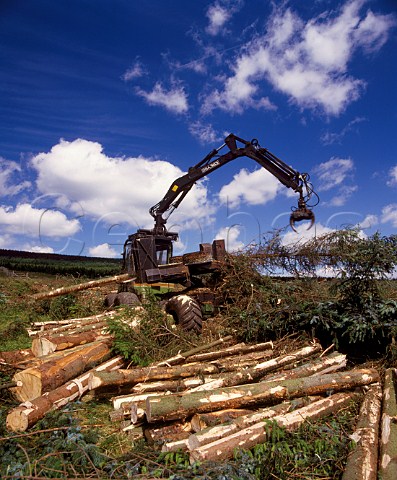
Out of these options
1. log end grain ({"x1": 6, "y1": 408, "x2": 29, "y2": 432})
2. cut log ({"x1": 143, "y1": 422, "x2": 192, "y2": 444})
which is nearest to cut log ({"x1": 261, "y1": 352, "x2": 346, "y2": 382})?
cut log ({"x1": 143, "y1": 422, "x2": 192, "y2": 444})

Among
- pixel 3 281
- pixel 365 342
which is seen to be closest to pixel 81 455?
pixel 365 342

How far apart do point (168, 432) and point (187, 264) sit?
550cm

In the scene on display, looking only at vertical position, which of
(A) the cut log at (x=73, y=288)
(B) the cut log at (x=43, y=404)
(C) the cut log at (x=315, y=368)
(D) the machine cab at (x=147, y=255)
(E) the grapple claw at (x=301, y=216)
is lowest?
(B) the cut log at (x=43, y=404)

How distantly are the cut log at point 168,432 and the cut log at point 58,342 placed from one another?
2859mm

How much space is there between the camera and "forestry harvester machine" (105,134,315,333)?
7.94 m

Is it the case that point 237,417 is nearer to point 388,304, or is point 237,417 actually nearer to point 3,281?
point 388,304

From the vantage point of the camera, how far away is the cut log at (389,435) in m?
3.26

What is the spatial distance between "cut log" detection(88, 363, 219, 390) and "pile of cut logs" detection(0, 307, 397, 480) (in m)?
0.01

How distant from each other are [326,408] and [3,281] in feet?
50.9

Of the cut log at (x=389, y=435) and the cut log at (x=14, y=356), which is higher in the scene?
the cut log at (x=14, y=356)

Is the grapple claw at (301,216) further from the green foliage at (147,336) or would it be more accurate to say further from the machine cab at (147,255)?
the green foliage at (147,336)

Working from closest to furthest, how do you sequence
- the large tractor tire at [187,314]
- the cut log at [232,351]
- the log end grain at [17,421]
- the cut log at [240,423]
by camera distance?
the cut log at [240,423]
the log end grain at [17,421]
the cut log at [232,351]
the large tractor tire at [187,314]

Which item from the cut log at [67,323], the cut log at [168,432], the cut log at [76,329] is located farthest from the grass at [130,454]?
the cut log at [67,323]

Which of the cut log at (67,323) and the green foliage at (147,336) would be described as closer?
the green foliage at (147,336)
